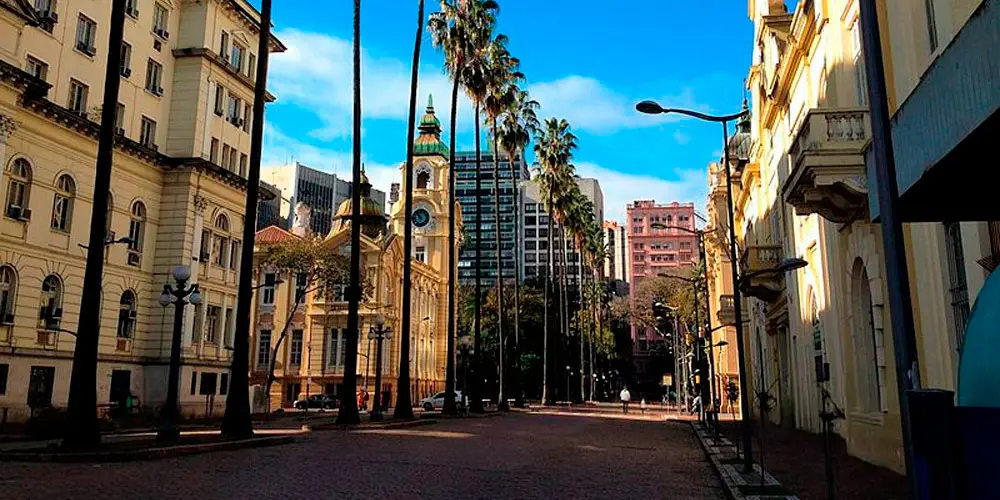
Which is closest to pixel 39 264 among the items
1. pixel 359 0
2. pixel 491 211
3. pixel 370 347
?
pixel 359 0

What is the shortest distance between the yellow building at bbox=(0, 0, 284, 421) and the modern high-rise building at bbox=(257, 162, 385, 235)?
214 ft

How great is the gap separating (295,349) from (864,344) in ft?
177

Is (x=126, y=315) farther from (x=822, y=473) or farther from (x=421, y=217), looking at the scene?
(x=421, y=217)

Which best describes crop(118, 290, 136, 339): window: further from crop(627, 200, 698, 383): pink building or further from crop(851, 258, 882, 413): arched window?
crop(627, 200, 698, 383): pink building

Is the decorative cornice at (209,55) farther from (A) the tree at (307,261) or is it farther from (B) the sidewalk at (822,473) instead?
(B) the sidewalk at (822,473)

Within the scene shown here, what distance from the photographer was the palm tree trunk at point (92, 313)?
1634cm

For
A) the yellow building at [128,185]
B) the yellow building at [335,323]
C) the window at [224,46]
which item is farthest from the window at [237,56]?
the yellow building at [335,323]

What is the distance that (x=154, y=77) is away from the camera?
3641cm

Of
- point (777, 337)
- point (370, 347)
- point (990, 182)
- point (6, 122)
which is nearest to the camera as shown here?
point (990, 182)

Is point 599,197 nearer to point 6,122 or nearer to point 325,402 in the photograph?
point 325,402

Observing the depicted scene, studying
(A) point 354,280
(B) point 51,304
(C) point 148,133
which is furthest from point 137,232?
(A) point 354,280

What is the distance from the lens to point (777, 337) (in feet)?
114

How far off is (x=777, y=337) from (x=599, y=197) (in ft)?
433

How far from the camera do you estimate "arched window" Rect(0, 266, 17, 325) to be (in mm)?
27516
